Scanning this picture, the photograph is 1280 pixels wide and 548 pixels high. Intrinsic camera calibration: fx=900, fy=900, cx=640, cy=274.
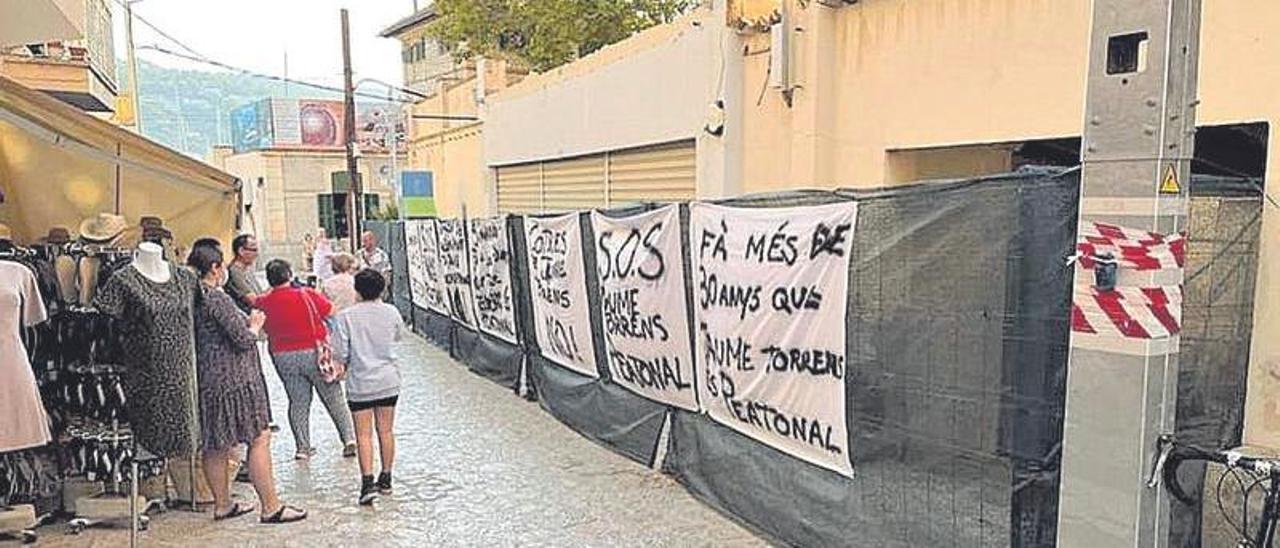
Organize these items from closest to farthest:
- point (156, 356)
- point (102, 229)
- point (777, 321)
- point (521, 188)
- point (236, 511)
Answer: point (777, 321)
point (156, 356)
point (236, 511)
point (102, 229)
point (521, 188)

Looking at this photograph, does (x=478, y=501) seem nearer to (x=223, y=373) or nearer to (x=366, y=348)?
(x=366, y=348)

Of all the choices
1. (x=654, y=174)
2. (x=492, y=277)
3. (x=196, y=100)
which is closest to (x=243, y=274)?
(x=492, y=277)

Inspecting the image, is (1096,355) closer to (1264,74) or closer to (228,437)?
(1264,74)

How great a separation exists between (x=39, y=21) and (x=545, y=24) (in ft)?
36.5

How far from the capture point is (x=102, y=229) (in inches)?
228

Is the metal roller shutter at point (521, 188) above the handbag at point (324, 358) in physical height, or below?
above

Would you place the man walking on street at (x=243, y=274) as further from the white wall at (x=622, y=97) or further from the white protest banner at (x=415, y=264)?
the white protest banner at (x=415, y=264)

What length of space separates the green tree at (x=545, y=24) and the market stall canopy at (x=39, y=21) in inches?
402

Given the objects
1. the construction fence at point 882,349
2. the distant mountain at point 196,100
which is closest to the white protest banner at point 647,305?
the construction fence at point 882,349

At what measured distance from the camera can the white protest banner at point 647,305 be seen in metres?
5.62

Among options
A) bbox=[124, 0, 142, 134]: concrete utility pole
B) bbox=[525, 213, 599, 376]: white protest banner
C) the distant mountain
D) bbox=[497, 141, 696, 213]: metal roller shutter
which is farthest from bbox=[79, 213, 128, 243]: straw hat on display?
the distant mountain

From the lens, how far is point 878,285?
391 cm

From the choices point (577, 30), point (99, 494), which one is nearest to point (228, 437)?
point (99, 494)

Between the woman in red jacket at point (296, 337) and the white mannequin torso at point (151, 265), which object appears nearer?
the white mannequin torso at point (151, 265)
